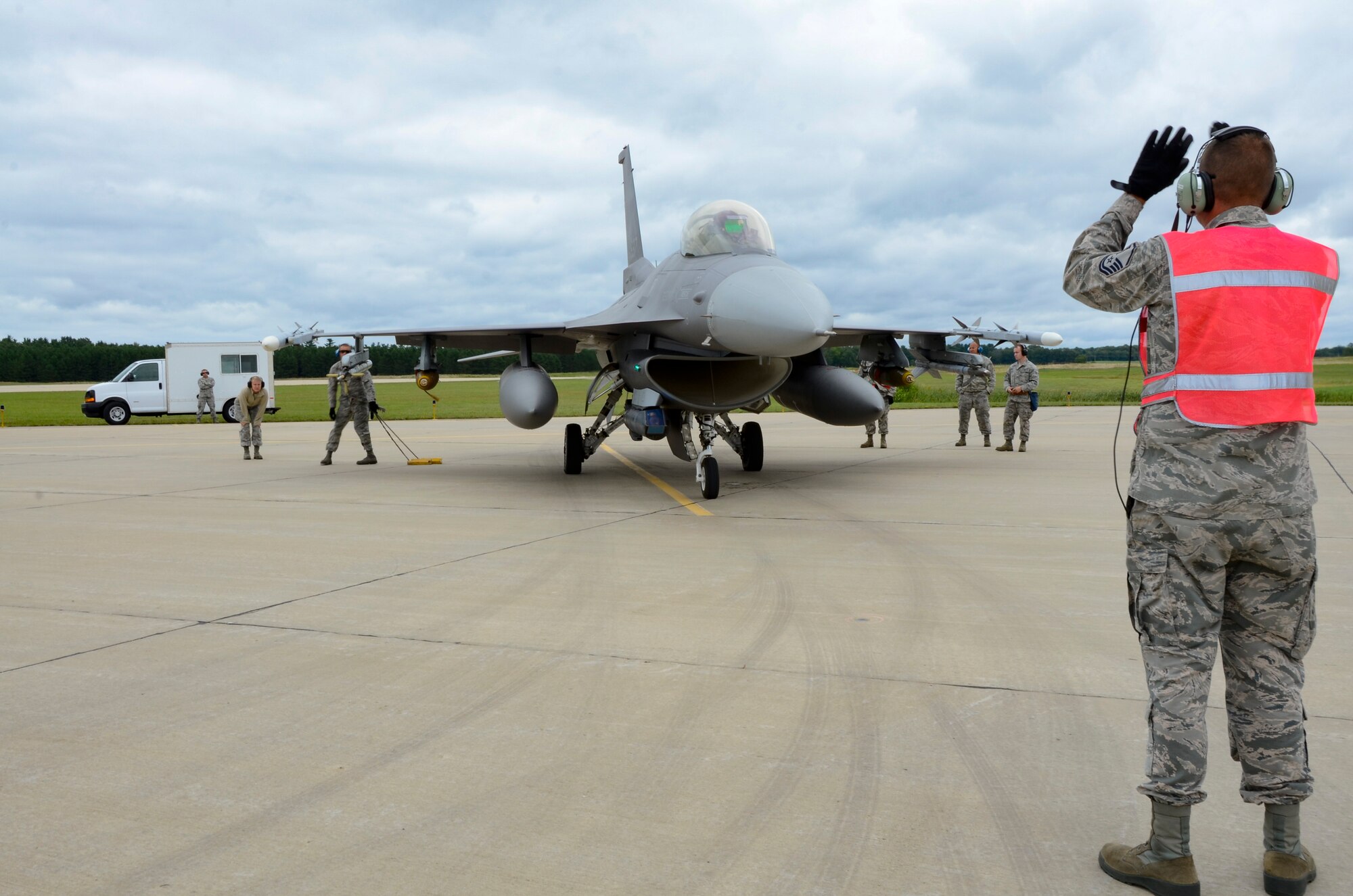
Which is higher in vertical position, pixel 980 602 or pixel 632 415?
pixel 632 415

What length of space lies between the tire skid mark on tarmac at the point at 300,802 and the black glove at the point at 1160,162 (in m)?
3.24

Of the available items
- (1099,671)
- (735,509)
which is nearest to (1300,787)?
(1099,671)

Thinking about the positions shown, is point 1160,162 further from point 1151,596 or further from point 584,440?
A: point 584,440

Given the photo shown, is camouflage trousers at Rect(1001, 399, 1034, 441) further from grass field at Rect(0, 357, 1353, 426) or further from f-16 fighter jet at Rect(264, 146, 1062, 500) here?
grass field at Rect(0, 357, 1353, 426)

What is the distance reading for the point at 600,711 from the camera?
4.18 meters

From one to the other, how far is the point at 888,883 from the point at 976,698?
A: 1.72 m

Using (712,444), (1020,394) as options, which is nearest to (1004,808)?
(712,444)

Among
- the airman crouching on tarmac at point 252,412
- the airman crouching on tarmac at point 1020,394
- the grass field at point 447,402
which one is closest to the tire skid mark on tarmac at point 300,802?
the airman crouching on tarmac at point 1020,394

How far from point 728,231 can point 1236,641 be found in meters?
9.10

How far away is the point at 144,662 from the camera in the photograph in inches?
197

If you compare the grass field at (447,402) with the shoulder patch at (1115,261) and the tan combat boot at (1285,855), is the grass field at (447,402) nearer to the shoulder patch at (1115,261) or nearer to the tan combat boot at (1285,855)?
the shoulder patch at (1115,261)

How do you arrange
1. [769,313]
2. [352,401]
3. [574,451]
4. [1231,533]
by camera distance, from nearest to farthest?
[1231,533] < [769,313] < [574,451] < [352,401]

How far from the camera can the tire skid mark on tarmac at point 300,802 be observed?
283 cm

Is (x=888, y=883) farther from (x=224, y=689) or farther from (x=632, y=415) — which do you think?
(x=632, y=415)
